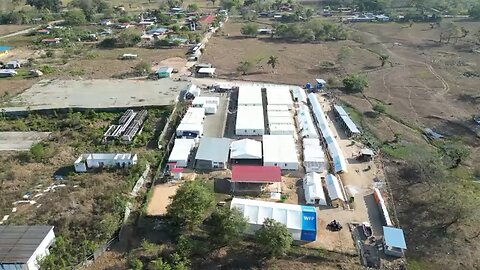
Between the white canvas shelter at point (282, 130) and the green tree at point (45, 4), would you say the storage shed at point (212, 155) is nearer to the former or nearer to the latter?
the white canvas shelter at point (282, 130)

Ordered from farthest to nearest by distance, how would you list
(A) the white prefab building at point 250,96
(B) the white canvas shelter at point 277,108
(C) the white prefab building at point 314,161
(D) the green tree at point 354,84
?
(D) the green tree at point 354,84 < (A) the white prefab building at point 250,96 < (B) the white canvas shelter at point 277,108 < (C) the white prefab building at point 314,161

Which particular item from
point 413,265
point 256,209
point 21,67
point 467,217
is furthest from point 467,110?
point 21,67

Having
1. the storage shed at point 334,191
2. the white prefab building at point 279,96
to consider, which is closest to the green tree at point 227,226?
the storage shed at point 334,191

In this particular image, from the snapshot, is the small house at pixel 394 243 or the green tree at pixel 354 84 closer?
the small house at pixel 394 243

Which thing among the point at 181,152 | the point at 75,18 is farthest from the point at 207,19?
the point at 181,152

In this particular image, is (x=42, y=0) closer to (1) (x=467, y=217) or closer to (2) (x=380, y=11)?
(2) (x=380, y=11)

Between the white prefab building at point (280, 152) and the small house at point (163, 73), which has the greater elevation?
the small house at point (163, 73)

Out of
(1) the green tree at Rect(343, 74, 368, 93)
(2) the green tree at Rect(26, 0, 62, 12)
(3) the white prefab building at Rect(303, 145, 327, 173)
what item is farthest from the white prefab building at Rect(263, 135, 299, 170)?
(2) the green tree at Rect(26, 0, 62, 12)

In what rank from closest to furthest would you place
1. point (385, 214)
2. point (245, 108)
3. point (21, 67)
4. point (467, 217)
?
1. point (467, 217)
2. point (385, 214)
3. point (245, 108)
4. point (21, 67)
